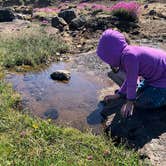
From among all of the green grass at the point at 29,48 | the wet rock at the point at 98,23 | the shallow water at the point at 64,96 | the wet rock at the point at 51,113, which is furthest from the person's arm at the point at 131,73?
the wet rock at the point at 98,23

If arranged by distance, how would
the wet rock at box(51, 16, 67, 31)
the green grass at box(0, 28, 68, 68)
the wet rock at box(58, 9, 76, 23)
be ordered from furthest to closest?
the wet rock at box(58, 9, 76, 23)
the wet rock at box(51, 16, 67, 31)
the green grass at box(0, 28, 68, 68)

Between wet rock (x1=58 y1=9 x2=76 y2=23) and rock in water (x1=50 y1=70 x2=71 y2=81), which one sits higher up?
rock in water (x1=50 y1=70 x2=71 y2=81)

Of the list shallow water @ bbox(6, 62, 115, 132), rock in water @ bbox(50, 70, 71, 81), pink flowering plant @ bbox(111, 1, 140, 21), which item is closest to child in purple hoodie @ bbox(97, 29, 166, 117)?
shallow water @ bbox(6, 62, 115, 132)

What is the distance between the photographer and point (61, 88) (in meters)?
9.99

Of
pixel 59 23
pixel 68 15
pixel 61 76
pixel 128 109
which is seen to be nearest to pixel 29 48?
pixel 61 76

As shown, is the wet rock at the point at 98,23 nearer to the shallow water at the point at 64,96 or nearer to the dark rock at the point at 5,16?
the shallow water at the point at 64,96

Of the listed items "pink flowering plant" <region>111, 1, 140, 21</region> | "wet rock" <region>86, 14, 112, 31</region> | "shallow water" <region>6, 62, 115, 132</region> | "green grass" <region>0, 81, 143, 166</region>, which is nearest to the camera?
"green grass" <region>0, 81, 143, 166</region>

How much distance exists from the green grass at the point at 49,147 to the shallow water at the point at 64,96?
0.75 m

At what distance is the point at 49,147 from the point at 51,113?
2.26 metres

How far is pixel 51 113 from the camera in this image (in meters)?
8.52

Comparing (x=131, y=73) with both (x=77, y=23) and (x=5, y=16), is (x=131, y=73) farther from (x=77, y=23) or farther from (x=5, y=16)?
(x=5, y=16)

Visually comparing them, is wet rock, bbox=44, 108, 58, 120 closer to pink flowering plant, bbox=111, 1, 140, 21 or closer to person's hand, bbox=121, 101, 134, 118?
person's hand, bbox=121, 101, 134, 118

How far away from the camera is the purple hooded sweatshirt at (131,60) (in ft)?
23.2

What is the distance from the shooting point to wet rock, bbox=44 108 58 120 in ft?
27.3
